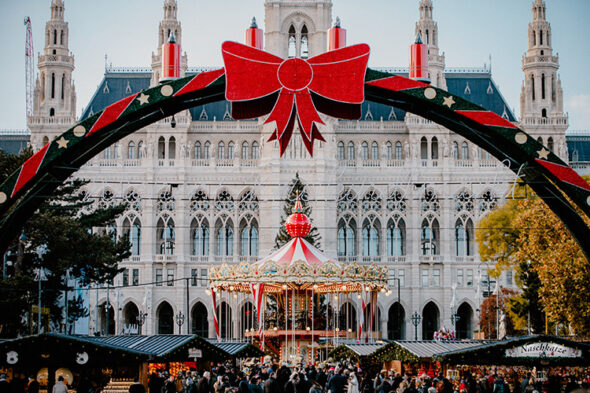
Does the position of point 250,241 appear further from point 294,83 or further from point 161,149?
point 294,83

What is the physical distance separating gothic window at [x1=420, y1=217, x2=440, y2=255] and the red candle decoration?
179 feet

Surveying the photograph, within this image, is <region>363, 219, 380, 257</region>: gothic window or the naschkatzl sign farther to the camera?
<region>363, 219, 380, 257</region>: gothic window

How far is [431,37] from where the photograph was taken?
79.1 meters

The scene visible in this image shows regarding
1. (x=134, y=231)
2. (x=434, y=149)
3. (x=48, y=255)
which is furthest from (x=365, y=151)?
(x=48, y=255)

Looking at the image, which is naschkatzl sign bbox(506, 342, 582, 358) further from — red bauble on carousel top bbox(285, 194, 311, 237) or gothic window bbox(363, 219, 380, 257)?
gothic window bbox(363, 219, 380, 257)

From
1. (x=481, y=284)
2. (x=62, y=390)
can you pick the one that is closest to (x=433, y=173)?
(x=481, y=284)

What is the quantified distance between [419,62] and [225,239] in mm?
56346

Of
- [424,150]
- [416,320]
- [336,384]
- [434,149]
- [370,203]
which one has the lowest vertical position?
[416,320]

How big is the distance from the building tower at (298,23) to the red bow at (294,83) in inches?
2183

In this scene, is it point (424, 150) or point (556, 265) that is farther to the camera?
point (424, 150)

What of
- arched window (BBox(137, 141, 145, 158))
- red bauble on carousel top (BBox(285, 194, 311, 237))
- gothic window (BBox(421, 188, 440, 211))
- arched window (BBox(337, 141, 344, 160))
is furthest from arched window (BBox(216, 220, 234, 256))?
red bauble on carousel top (BBox(285, 194, 311, 237))

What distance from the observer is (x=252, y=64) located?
22.4 metres

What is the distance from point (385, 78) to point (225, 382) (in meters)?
8.82

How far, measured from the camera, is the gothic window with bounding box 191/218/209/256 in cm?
7812
